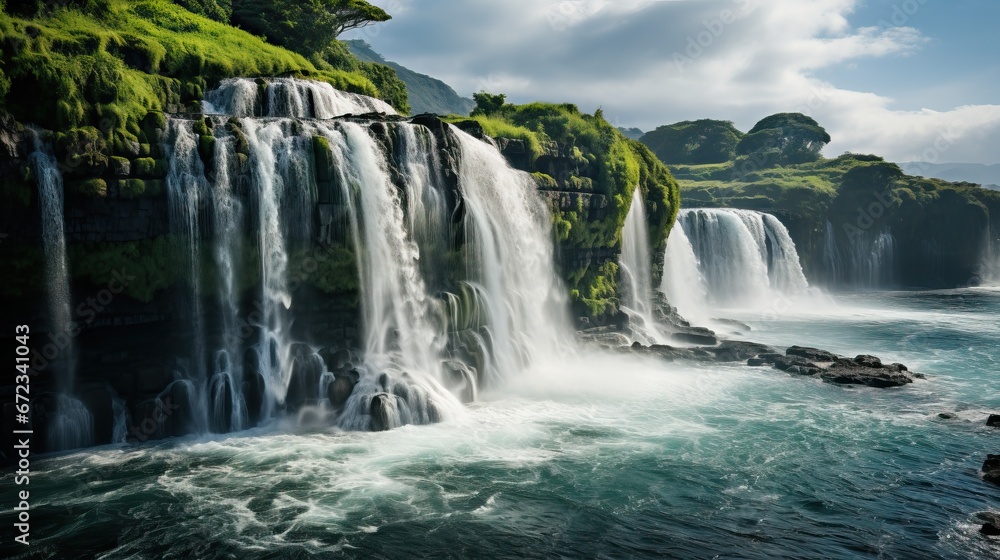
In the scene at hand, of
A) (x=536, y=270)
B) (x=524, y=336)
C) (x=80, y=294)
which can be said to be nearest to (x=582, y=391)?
(x=524, y=336)

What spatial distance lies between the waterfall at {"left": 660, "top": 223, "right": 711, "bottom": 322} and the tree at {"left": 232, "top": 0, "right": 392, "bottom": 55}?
2706 centimetres

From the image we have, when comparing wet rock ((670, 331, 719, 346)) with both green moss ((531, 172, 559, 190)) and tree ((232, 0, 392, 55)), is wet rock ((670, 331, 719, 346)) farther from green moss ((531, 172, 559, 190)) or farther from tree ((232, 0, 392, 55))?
tree ((232, 0, 392, 55))

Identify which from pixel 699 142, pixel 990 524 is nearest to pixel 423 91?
pixel 699 142

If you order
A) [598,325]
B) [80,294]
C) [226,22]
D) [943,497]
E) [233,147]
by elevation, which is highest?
[226,22]

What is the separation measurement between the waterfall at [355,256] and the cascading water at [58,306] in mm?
2842

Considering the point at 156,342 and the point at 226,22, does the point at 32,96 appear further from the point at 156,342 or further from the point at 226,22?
the point at 226,22

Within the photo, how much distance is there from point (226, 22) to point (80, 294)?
2359 centimetres

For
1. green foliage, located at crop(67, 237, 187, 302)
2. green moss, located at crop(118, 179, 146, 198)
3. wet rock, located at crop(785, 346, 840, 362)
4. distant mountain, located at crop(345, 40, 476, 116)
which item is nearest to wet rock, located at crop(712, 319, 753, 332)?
wet rock, located at crop(785, 346, 840, 362)

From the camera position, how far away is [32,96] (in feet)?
65.0

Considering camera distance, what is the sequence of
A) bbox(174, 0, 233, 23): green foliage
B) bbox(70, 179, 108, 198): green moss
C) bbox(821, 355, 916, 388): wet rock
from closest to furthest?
bbox(70, 179, 108, 198): green moss → bbox(821, 355, 916, 388): wet rock → bbox(174, 0, 233, 23): green foliage

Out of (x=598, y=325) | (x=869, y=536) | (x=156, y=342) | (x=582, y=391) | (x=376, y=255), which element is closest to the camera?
(x=869, y=536)

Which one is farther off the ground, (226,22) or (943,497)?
(226,22)

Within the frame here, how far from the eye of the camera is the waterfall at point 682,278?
161 ft

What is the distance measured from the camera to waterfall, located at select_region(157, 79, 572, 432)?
21.7 meters
